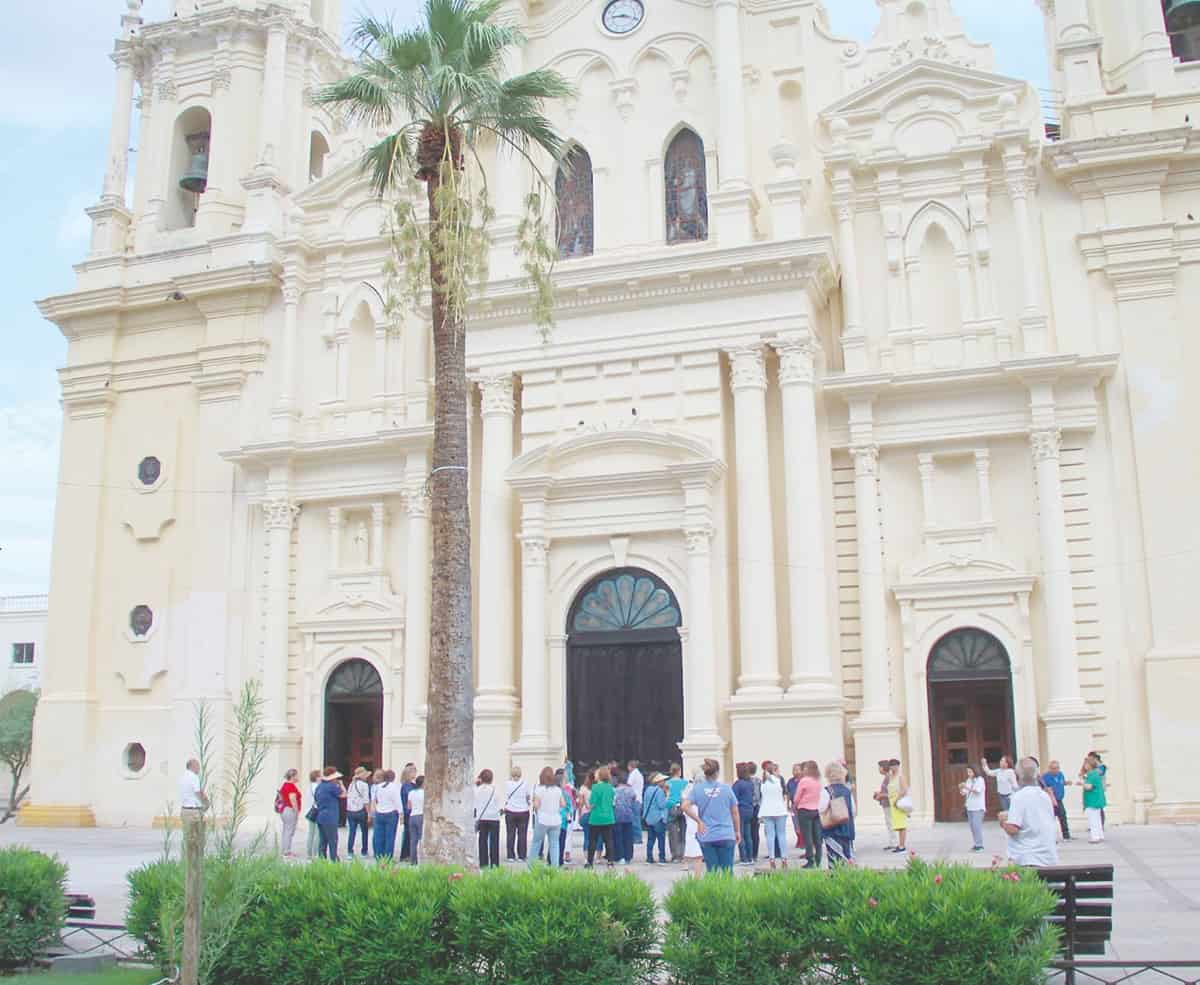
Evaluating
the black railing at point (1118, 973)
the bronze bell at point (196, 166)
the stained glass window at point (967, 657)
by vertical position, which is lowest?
the black railing at point (1118, 973)

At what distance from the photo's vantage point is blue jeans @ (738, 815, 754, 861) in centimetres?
1892

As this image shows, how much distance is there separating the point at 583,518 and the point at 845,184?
27.7ft

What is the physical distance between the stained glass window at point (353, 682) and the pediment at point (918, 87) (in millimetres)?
14964

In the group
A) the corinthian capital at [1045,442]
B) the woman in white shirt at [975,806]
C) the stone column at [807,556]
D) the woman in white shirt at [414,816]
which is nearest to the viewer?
the woman in white shirt at [975,806]

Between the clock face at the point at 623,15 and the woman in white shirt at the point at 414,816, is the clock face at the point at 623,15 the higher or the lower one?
the higher one

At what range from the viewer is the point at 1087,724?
22469mm

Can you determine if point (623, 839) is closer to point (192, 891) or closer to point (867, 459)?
point (867, 459)

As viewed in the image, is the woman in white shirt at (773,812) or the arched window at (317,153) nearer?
the woman in white shirt at (773,812)

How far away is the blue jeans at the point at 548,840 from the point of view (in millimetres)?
18312

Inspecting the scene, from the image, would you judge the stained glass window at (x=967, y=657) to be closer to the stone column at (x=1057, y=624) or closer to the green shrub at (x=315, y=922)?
the stone column at (x=1057, y=624)

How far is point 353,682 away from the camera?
2797 cm

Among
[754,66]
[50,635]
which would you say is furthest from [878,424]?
[50,635]

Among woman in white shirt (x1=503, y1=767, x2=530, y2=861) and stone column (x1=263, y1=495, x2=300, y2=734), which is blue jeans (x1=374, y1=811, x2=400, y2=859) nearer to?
woman in white shirt (x1=503, y1=767, x2=530, y2=861)

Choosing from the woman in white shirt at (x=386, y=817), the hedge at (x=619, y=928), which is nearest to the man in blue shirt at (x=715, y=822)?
the hedge at (x=619, y=928)
